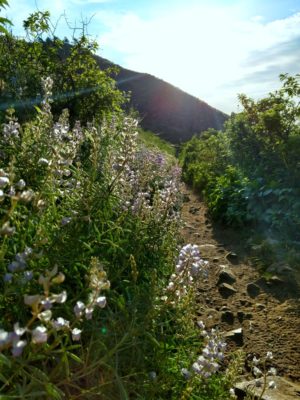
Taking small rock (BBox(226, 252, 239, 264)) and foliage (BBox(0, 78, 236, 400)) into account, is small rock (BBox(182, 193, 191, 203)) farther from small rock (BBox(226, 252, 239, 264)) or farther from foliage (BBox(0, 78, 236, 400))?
foliage (BBox(0, 78, 236, 400))

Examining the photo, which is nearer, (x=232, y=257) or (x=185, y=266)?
(x=185, y=266)

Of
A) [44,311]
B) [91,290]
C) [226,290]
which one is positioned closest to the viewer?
[44,311]

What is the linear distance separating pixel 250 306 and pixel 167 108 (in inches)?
917

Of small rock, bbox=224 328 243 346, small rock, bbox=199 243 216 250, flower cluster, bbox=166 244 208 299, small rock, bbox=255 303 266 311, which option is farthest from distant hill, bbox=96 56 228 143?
flower cluster, bbox=166 244 208 299

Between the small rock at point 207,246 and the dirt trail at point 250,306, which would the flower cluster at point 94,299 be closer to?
the dirt trail at point 250,306

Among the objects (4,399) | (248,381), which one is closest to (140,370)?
(4,399)

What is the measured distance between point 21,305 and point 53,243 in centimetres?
42

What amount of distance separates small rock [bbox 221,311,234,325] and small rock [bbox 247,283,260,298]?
23.8 inches

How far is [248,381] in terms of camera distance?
369 cm

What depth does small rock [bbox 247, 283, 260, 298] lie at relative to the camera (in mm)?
5434

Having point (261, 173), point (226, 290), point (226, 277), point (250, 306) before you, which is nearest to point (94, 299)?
point (250, 306)

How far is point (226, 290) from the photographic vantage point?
5516 mm

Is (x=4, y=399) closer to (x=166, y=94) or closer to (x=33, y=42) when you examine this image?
(x=33, y=42)

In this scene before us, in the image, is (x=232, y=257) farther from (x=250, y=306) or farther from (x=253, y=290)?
(x=250, y=306)
